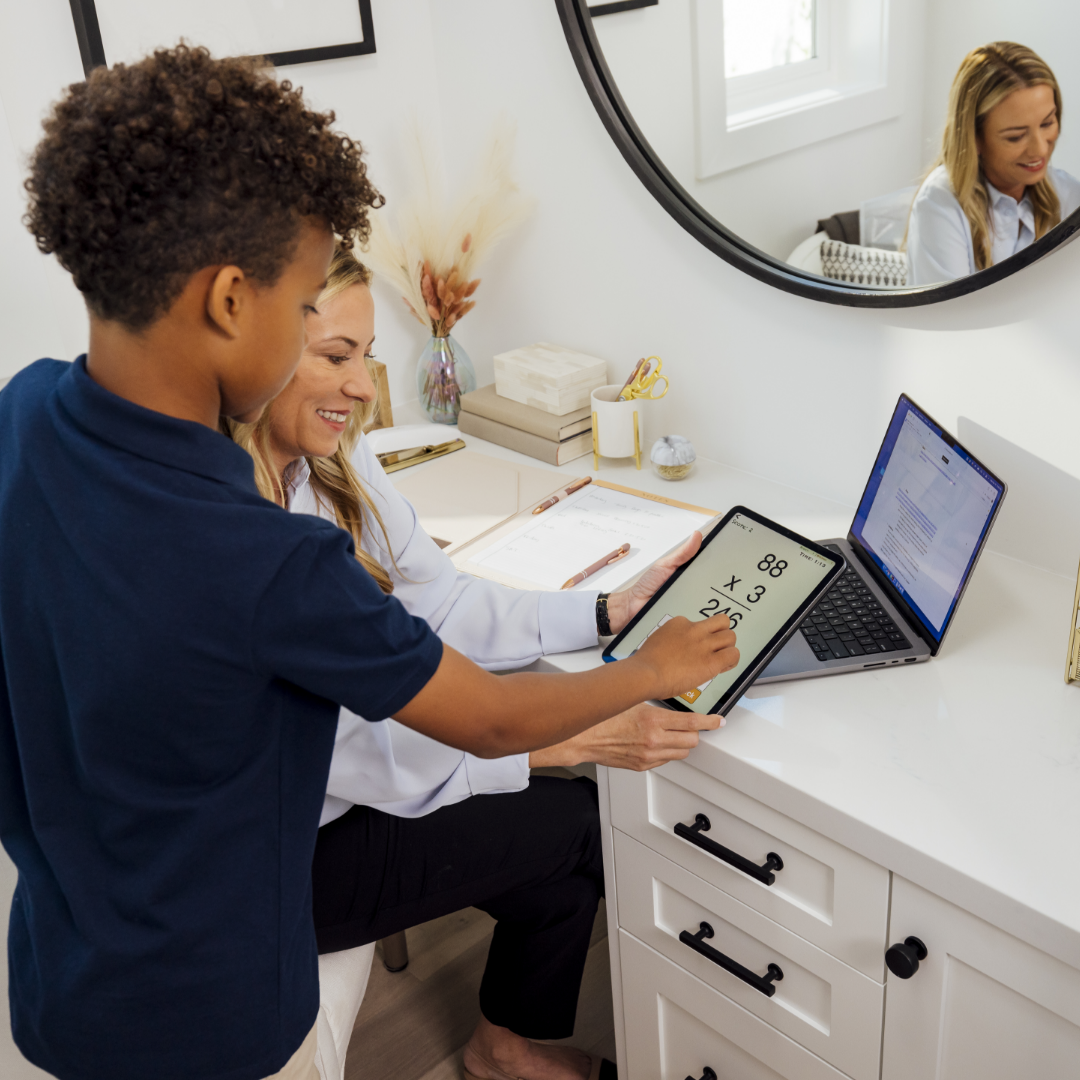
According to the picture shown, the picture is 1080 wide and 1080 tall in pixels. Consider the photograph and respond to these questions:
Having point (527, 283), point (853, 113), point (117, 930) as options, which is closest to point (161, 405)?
point (117, 930)

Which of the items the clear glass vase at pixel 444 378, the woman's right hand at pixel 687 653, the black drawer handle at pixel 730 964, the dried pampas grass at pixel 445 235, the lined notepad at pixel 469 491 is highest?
the dried pampas grass at pixel 445 235

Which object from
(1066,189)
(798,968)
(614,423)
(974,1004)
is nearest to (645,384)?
(614,423)

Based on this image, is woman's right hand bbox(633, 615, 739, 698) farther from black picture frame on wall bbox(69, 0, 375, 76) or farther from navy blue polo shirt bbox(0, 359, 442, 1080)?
black picture frame on wall bbox(69, 0, 375, 76)

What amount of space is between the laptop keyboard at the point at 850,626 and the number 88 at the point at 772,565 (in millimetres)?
81

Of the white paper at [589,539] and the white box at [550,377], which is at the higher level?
the white box at [550,377]

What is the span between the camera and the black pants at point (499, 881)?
1199 mm

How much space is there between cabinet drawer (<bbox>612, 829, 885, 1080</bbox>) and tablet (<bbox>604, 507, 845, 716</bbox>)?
0.24 metres

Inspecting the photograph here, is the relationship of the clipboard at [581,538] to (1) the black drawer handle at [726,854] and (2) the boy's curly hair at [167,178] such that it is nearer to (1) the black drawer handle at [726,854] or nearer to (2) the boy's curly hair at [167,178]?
(1) the black drawer handle at [726,854]

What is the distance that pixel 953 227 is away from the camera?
3.95 ft

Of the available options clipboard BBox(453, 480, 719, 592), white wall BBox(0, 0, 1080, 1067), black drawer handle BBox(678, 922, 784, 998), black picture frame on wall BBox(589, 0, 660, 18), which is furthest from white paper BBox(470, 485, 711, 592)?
black picture frame on wall BBox(589, 0, 660, 18)

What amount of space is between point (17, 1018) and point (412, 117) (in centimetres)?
149

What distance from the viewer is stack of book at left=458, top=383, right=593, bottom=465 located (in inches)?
66.9

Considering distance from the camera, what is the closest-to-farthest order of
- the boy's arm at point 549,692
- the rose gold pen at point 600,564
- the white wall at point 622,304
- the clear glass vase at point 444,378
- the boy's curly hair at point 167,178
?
the boy's curly hair at point 167,178 → the boy's arm at point 549,692 → the white wall at point 622,304 → the rose gold pen at point 600,564 → the clear glass vase at point 444,378

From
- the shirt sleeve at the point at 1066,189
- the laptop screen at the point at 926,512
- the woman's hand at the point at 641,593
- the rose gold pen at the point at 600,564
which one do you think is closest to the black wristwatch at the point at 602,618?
the woman's hand at the point at 641,593
